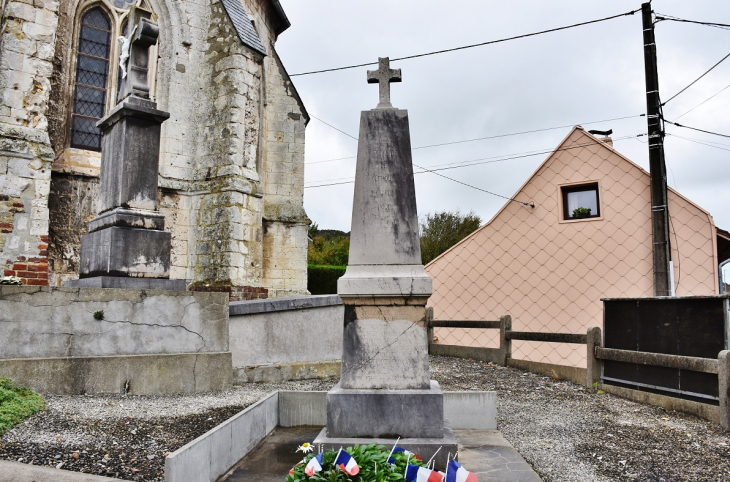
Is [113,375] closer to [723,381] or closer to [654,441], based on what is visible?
[654,441]

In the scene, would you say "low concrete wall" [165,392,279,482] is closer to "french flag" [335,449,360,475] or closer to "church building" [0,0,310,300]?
"french flag" [335,449,360,475]

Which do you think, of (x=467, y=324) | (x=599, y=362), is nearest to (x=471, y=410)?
(x=599, y=362)

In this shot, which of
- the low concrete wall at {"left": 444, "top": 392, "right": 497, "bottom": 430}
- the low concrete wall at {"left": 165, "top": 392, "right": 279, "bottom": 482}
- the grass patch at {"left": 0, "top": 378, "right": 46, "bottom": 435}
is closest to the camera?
the low concrete wall at {"left": 165, "top": 392, "right": 279, "bottom": 482}

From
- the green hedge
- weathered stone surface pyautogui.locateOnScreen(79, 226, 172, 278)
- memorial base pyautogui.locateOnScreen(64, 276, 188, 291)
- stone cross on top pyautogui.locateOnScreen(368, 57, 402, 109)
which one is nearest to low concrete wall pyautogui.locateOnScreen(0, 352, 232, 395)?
memorial base pyautogui.locateOnScreen(64, 276, 188, 291)

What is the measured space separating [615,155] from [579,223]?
1486mm

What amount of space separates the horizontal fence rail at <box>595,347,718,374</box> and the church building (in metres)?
6.24

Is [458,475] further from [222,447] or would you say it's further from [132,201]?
[132,201]

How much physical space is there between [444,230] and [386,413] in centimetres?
2612

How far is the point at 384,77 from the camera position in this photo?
414 centimetres

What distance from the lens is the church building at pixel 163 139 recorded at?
8562 millimetres

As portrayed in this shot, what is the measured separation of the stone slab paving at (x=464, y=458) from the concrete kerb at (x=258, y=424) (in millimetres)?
86

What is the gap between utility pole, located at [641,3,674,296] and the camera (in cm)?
888

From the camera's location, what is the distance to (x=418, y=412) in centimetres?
356

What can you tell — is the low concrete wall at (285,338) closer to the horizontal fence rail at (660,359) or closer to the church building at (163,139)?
the church building at (163,139)
